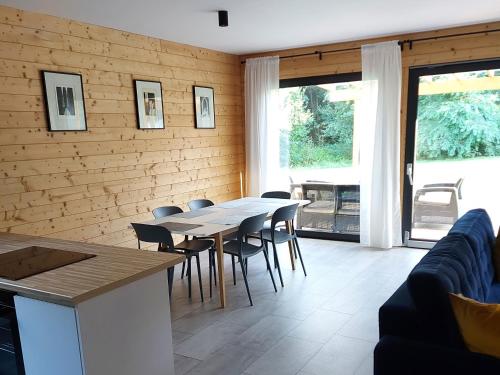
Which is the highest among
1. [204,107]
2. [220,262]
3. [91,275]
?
[204,107]

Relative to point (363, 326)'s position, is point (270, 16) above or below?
above

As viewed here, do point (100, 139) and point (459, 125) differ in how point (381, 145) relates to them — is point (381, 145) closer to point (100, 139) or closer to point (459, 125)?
point (459, 125)

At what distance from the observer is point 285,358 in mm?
2584

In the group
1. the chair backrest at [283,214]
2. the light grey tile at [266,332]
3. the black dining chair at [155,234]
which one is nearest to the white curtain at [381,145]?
the chair backrest at [283,214]

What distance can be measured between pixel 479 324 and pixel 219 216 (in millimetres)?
2488

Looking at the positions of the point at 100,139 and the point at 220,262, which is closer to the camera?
the point at 220,262

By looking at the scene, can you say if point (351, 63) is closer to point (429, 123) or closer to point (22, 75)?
point (429, 123)

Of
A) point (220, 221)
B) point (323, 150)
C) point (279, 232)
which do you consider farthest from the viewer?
point (323, 150)

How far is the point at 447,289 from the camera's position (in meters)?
1.62

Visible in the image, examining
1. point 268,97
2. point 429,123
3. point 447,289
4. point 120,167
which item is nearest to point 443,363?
point 447,289

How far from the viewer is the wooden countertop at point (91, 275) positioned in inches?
60.2

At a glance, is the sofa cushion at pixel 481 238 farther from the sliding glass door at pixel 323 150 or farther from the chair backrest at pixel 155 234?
the sliding glass door at pixel 323 150

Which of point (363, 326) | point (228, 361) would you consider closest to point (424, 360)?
point (228, 361)

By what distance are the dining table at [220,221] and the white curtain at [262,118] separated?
4.00 ft
